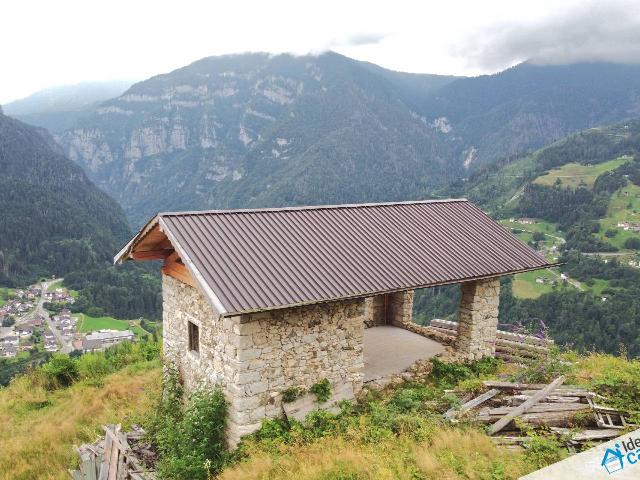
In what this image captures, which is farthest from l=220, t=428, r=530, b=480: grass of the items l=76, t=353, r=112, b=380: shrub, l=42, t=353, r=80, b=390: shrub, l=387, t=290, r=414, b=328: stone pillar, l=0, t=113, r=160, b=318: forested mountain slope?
l=0, t=113, r=160, b=318: forested mountain slope

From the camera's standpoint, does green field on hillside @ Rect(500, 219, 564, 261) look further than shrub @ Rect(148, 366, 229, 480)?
Yes

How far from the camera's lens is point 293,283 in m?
9.53

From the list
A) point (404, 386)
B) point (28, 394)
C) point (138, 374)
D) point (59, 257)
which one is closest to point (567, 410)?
point (404, 386)

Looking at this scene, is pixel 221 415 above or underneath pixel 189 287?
underneath

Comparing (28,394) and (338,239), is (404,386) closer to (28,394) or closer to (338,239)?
(338,239)

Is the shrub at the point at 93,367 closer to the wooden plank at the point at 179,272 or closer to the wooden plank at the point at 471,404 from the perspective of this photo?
the wooden plank at the point at 179,272

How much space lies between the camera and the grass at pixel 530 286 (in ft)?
258

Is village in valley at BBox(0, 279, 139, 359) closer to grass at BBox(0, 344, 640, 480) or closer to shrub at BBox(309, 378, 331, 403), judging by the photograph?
grass at BBox(0, 344, 640, 480)

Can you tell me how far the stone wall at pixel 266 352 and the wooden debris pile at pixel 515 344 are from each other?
5.02 meters

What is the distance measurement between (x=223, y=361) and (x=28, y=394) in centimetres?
1105

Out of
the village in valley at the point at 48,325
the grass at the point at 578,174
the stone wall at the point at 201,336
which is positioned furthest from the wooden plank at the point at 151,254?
the grass at the point at 578,174

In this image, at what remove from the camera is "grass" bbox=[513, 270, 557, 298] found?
78.7 m

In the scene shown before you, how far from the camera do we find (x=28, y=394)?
659 inches

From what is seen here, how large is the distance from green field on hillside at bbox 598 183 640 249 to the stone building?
9496 cm
